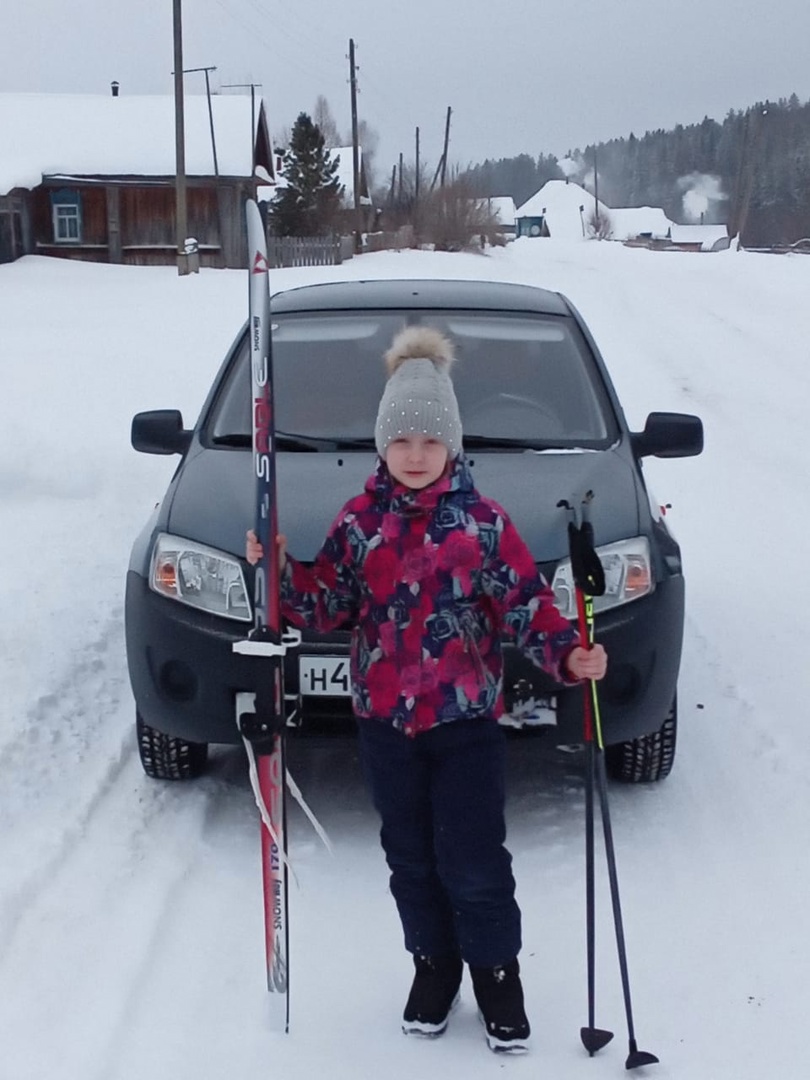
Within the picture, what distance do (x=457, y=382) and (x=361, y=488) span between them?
92 centimetres

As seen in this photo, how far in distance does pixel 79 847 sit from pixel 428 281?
296 cm

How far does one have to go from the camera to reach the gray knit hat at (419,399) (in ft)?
8.88

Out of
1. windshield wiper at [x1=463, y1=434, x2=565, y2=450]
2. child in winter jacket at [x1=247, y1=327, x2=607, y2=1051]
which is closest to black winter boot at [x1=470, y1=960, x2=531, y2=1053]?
child in winter jacket at [x1=247, y1=327, x2=607, y2=1051]

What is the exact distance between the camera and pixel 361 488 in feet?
13.0

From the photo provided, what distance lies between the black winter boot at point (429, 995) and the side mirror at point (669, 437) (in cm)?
214

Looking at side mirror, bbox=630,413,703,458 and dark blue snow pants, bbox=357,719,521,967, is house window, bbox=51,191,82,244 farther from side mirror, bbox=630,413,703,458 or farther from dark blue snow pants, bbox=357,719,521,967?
dark blue snow pants, bbox=357,719,521,967

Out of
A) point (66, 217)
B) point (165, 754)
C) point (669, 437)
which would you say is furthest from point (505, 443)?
point (66, 217)

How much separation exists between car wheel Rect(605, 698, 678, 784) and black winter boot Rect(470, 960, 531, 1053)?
4.24 ft

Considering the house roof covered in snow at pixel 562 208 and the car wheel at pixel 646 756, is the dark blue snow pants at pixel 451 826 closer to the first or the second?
the car wheel at pixel 646 756

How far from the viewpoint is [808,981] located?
3111mm

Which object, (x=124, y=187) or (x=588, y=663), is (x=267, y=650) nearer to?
(x=588, y=663)

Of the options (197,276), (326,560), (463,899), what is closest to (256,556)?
(326,560)

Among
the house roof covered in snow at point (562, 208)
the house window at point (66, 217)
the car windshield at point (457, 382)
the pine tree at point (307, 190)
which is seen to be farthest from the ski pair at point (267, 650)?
the house roof covered in snow at point (562, 208)

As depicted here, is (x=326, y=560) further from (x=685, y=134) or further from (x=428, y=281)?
(x=685, y=134)
